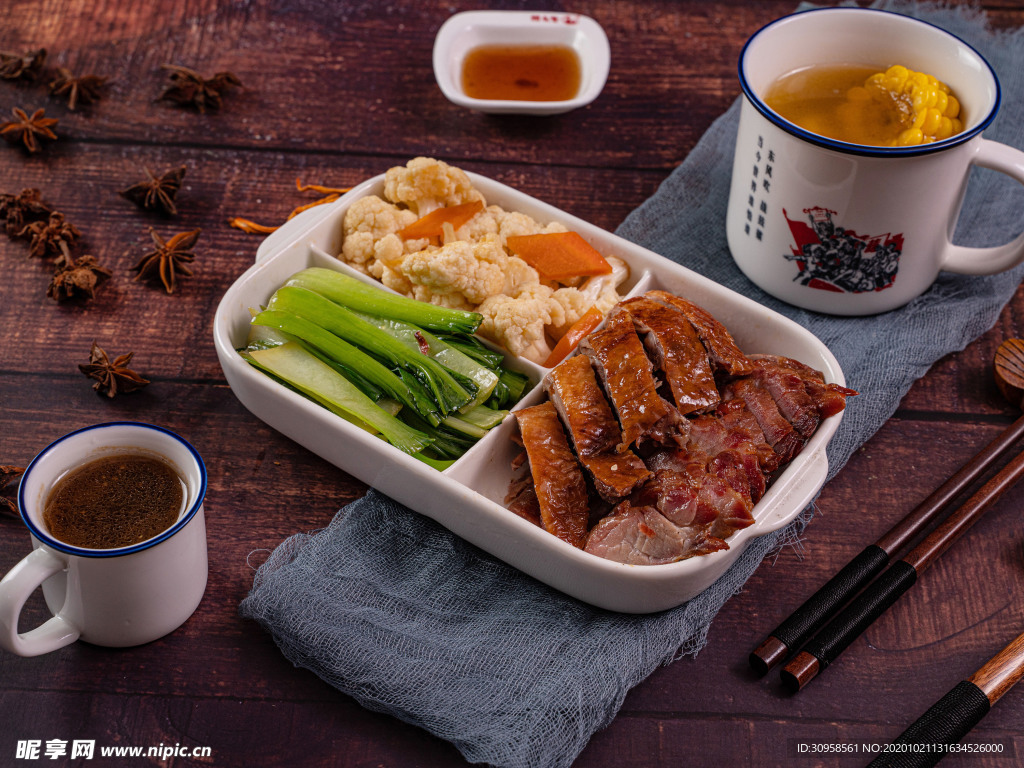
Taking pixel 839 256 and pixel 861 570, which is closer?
pixel 861 570

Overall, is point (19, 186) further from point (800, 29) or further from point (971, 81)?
point (971, 81)

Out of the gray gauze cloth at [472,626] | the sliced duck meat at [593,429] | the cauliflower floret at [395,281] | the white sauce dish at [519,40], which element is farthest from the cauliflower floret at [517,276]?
the white sauce dish at [519,40]

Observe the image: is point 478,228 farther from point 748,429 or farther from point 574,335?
point 748,429

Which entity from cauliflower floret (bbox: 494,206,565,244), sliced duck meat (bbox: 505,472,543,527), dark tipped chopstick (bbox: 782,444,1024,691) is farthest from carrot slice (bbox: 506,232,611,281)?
dark tipped chopstick (bbox: 782,444,1024,691)

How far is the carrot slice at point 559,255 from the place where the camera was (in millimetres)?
2672

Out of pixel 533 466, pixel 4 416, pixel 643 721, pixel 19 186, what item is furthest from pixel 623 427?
pixel 19 186

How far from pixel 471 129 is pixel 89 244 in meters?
1.35

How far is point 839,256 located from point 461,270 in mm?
1049

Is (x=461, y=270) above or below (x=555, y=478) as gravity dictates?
above

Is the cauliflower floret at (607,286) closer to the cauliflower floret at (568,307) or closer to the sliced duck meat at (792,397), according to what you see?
the cauliflower floret at (568,307)

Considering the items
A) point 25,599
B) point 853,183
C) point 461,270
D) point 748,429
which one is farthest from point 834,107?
point 25,599

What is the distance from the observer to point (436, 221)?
275cm

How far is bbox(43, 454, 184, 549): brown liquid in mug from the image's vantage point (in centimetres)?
195

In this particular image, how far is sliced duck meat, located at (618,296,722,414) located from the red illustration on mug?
531 millimetres
